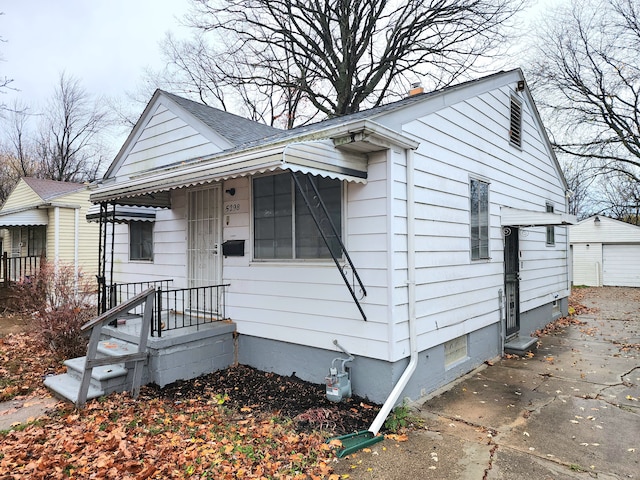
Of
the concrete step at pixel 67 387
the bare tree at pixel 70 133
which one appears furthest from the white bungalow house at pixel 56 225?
the bare tree at pixel 70 133

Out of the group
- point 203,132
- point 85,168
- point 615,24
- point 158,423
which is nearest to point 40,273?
point 203,132

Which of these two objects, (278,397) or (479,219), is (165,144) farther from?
(479,219)

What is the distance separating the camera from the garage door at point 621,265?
1888cm

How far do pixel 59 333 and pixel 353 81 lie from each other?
1524 cm

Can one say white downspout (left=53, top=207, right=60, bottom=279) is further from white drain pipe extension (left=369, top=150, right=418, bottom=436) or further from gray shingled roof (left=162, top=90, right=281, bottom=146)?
white drain pipe extension (left=369, top=150, right=418, bottom=436)

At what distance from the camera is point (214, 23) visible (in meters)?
15.8

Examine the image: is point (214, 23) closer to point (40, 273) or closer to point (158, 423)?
point (40, 273)

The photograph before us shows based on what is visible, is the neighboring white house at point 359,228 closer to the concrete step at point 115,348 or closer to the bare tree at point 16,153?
the concrete step at point 115,348

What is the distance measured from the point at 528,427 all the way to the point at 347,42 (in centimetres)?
1622

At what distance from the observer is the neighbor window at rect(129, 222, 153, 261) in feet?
24.7

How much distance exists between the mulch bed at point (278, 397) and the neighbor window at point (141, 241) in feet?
10.8

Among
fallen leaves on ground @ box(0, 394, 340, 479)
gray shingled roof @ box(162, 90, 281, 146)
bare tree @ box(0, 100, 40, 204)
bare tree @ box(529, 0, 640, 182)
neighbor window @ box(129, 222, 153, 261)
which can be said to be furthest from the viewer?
bare tree @ box(0, 100, 40, 204)

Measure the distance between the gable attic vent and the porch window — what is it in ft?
52.1

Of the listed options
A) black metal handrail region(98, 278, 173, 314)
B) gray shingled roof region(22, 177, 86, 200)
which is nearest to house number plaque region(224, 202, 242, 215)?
black metal handrail region(98, 278, 173, 314)
